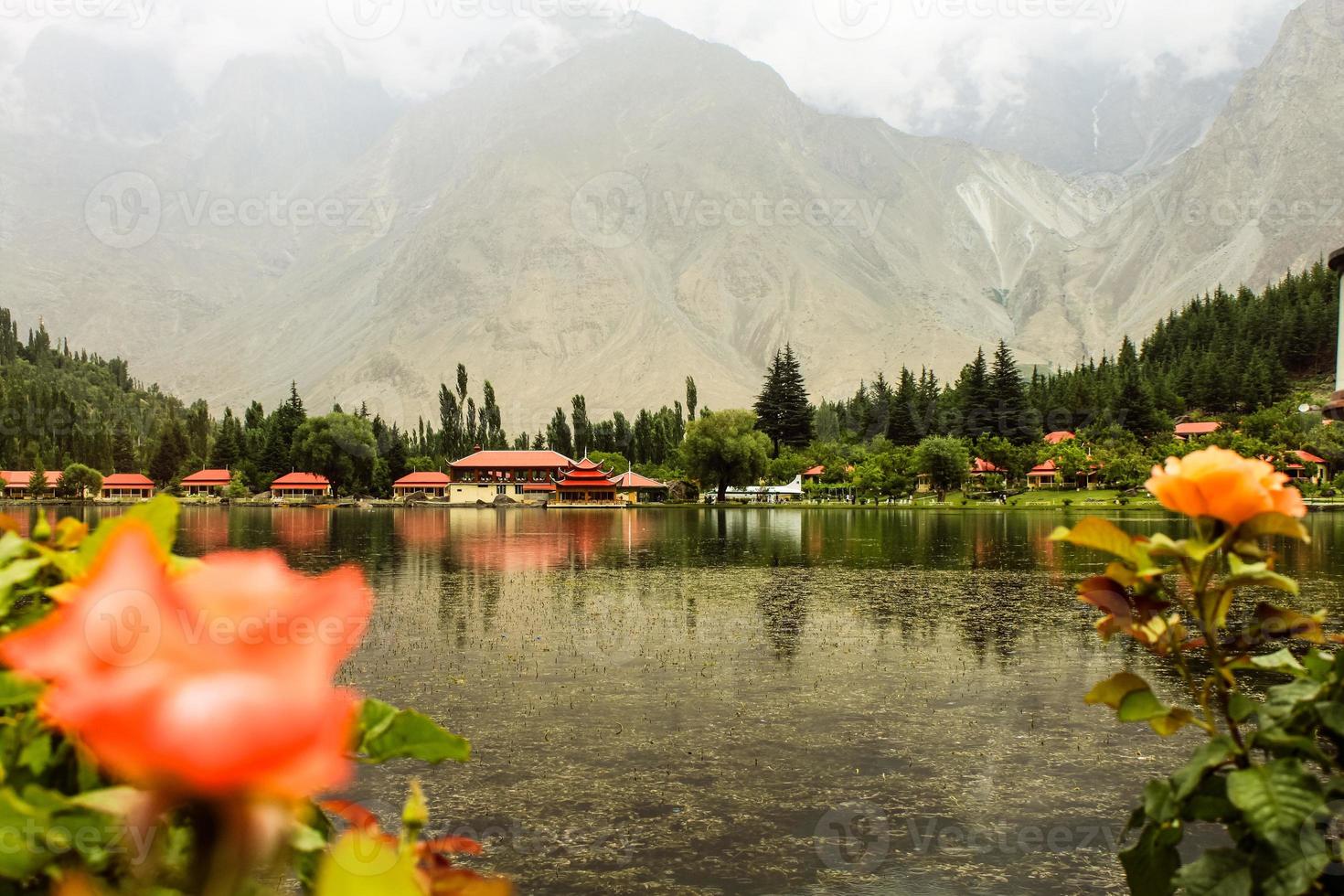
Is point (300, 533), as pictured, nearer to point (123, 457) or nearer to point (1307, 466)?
point (1307, 466)

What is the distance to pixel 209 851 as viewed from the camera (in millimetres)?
788

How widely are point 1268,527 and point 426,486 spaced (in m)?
125

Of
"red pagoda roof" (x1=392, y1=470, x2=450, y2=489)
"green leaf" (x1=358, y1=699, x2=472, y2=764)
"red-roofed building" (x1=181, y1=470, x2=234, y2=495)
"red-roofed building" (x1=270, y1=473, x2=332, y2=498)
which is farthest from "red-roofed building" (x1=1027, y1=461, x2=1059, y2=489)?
"red-roofed building" (x1=181, y1=470, x2=234, y2=495)

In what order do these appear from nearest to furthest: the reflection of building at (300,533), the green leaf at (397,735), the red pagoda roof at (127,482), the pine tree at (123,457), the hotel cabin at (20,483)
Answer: the green leaf at (397,735) < the reflection of building at (300,533) < the hotel cabin at (20,483) < the red pagoda roof at (127,482) < the pine tree at (123,457)

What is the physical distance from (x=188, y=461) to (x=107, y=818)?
147 meters

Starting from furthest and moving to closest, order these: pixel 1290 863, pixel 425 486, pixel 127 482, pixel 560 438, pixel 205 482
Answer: pixel 560 438 < pixel 127 482 < pixel 205 482 < pixel 425 486 < pixel 1290 863

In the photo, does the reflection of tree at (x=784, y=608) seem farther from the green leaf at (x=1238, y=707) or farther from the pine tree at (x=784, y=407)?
the pine tree at (x=784, y=407)

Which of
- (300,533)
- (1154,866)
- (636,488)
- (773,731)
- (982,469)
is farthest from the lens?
(636,488)

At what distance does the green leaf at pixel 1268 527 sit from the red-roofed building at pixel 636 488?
103228 mm

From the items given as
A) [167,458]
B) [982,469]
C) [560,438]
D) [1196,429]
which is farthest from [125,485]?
[1196,429]

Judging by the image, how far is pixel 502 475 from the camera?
122250 mm

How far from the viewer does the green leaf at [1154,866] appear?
2.16 metres

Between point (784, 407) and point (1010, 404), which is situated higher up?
point (784, 407)

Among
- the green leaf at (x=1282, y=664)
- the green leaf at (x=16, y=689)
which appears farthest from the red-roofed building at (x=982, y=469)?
the green leaf at (x=16, y=689)
